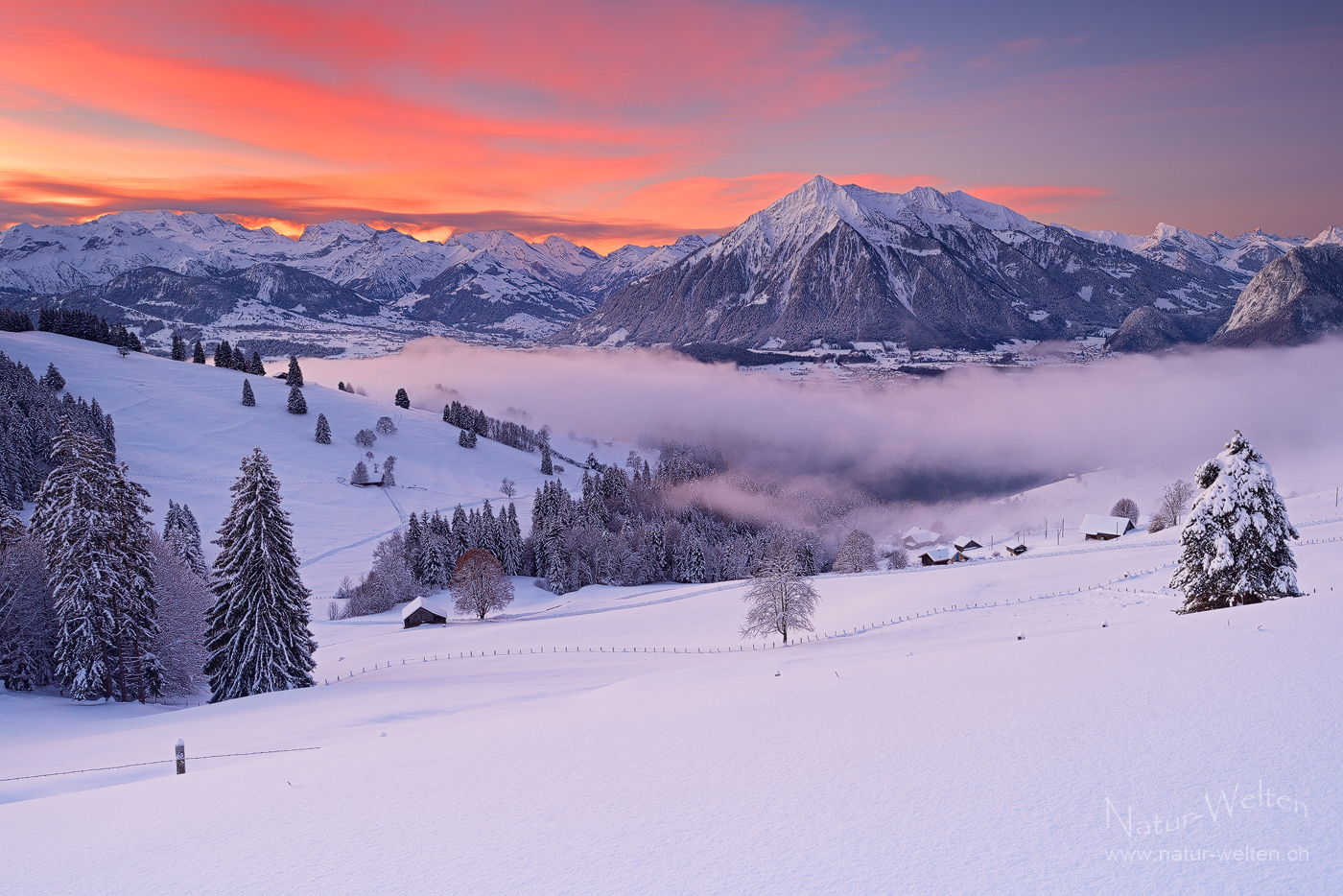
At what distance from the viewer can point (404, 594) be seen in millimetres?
88625

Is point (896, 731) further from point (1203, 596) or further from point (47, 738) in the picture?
point (47, 738)

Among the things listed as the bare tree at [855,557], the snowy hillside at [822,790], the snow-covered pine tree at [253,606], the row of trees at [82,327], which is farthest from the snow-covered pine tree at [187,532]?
the row of trees at [82,327]

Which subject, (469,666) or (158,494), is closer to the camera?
(469,666)

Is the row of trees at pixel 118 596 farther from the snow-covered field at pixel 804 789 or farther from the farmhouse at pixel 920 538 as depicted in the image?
the farmhouse at pixel 920 538

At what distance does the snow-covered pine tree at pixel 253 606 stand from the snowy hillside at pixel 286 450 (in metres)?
62.5

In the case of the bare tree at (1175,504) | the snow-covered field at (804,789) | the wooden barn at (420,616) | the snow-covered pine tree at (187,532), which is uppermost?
the snow-covered field at (804,789)

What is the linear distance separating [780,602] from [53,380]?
15410cm

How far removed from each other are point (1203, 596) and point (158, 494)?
135383 mm

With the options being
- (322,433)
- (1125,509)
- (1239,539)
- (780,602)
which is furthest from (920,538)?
(1239,539)

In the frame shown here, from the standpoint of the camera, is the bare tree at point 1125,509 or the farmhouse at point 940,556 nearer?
the farmhouse at point 940,556

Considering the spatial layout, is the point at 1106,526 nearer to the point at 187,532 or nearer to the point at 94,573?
the point at 94,573

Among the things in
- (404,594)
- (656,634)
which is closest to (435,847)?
(656,634)

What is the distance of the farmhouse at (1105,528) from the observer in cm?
12088

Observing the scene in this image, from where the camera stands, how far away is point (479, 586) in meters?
76.6
